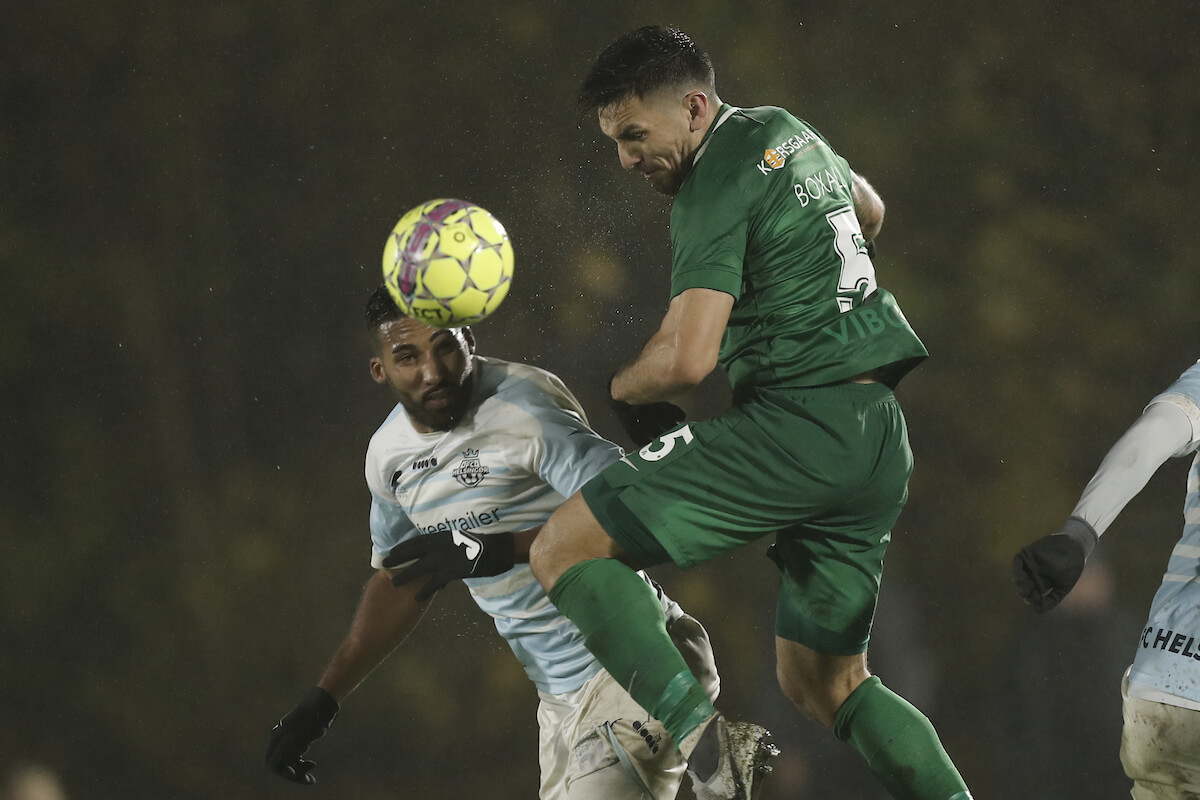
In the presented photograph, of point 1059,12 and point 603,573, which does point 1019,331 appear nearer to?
point 1059,12

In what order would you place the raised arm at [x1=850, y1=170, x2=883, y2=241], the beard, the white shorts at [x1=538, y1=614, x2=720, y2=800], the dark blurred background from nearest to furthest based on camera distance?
the white shorts at [x1=538, y1=614, x2=720, y2=800] → the raised arm at [x1=850, y1=170, x2=883, y2=241] → the beard → the dark blurred background

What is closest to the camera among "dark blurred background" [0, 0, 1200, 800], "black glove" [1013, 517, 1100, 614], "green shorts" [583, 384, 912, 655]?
"black glove" [1013, 517, 1100, 614]

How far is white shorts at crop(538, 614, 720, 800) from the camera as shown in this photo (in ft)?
8.22

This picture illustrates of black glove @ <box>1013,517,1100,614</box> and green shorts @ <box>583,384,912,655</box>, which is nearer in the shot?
black glove @ <box>1013,517,1100,614</box>

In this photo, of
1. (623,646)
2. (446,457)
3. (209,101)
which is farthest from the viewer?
(209,101)

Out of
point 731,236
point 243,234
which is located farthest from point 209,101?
point 731,236

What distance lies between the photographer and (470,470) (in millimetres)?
2709

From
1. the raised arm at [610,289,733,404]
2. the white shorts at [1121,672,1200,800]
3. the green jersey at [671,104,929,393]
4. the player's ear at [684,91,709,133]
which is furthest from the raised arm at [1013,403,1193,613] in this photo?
the player's ear at [684,91,709,133]

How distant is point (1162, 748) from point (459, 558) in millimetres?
1314

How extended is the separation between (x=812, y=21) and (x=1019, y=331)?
124cm

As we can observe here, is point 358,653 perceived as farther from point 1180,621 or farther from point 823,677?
point 1180,621

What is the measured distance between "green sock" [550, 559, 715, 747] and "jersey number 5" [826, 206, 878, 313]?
65 cm

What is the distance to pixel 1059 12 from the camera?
4.14 metres

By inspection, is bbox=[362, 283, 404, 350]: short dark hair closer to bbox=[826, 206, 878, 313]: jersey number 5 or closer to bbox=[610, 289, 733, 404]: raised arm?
bbox=[610, 289, 733, 404]: raised arm
